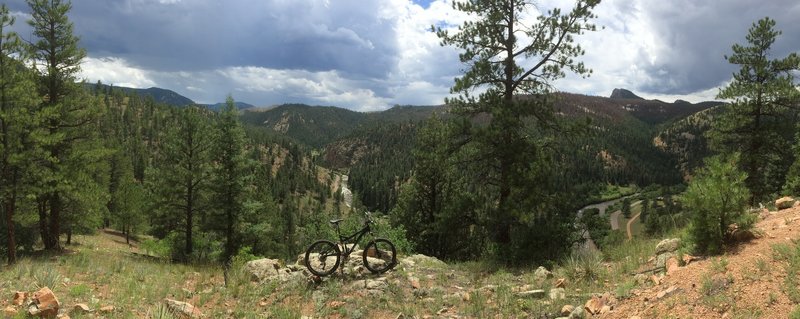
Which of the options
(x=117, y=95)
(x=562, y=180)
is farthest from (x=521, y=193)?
(x=117, y=95)

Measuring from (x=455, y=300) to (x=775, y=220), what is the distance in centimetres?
682

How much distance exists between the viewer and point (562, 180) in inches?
575

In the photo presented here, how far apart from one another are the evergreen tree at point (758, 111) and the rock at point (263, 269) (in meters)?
22.8

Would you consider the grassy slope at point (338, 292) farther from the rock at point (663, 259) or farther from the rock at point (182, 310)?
the rock at point (663, 259)

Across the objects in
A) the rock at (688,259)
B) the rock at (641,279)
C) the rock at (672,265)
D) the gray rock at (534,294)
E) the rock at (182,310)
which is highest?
the rock at (688,259)

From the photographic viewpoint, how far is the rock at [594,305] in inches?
265

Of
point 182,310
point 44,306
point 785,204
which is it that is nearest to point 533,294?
point 182,310

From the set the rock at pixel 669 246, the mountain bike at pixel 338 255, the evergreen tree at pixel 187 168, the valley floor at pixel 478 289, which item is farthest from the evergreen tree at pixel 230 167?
the rock at pixel 669 246

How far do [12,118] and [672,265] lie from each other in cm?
2228

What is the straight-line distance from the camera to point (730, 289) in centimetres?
A: 594

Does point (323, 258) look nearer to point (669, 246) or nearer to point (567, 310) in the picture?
point (567, 310)

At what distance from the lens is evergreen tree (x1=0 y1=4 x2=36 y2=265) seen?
1638 centimetres

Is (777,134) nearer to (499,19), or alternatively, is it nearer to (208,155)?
(499,19)

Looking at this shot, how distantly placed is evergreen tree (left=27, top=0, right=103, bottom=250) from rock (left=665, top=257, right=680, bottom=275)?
24.2 m
